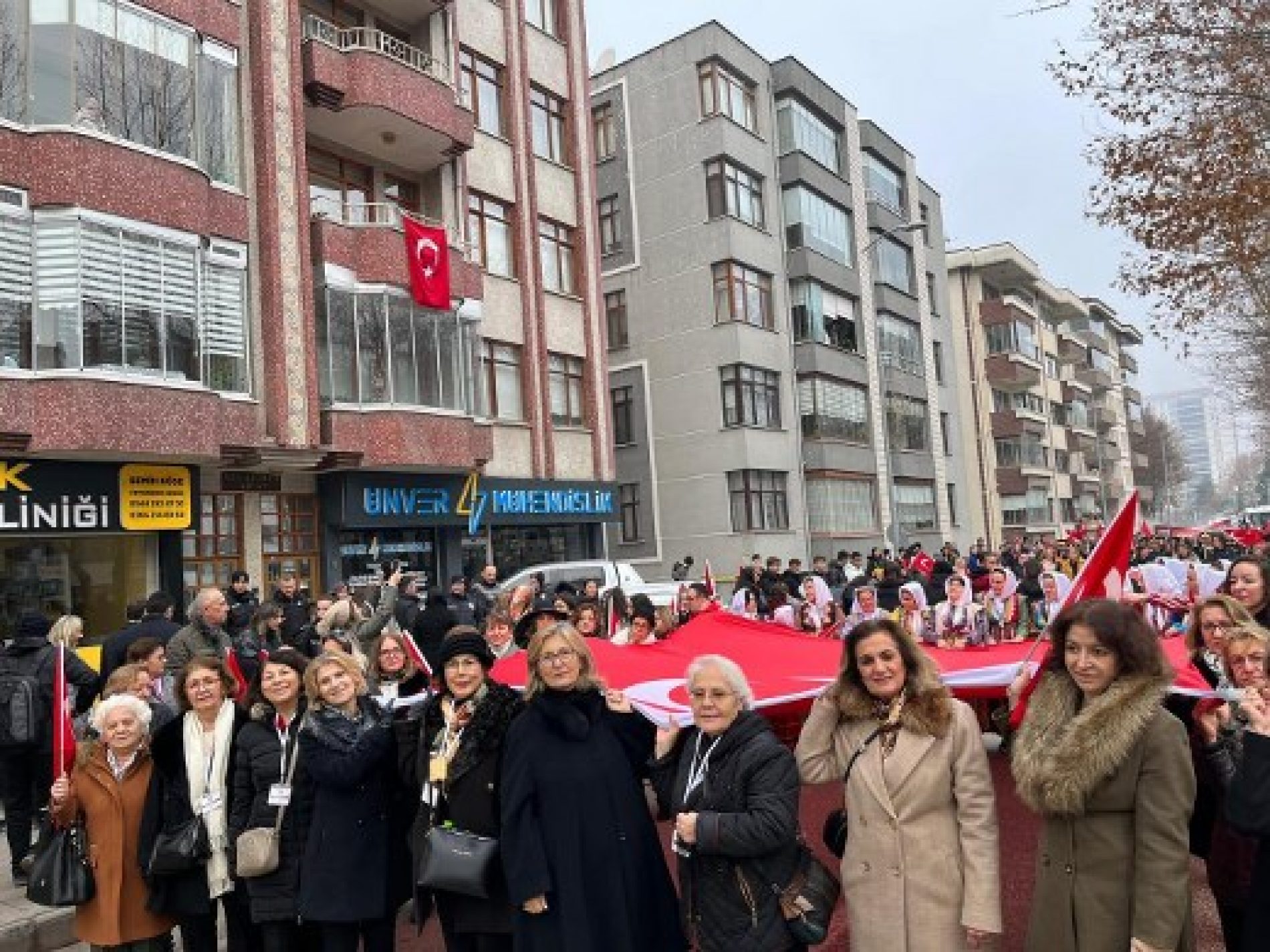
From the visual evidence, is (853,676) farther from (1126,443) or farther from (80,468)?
(1126,443)

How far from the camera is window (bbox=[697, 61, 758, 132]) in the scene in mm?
35062

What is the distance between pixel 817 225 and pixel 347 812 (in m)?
36.5

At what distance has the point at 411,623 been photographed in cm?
1195

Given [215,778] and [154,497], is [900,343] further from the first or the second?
[215,778]

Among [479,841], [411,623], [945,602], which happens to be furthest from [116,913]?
[945,602]

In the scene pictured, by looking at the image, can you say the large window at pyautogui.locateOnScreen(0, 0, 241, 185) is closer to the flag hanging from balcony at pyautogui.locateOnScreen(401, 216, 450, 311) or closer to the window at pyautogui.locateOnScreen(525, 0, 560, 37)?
the flag hanging from balcony at pyautogui.locateOnScreen(401, 216, 450, 311)

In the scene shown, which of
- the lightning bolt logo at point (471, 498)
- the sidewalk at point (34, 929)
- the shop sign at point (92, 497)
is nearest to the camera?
the sidewalk at point (34, 929)

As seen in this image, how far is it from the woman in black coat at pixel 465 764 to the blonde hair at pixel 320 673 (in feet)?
0.99

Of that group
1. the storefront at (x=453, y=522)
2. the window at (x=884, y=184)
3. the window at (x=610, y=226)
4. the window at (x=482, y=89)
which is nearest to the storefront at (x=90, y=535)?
the storefront at (x=453, y=522)

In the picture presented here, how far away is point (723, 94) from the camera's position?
35.3 m

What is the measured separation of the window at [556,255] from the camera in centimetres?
2780

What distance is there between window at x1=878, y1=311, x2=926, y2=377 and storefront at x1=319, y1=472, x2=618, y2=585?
20.1m

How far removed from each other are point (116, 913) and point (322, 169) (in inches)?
762

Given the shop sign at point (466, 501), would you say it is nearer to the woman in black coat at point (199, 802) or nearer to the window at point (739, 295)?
the window at point (739, 295)
